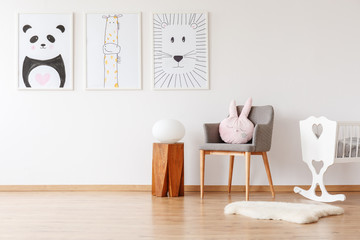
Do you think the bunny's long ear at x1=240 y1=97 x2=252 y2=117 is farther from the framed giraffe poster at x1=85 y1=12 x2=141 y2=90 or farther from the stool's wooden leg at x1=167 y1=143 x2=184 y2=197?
the framed giraffe poster at x1=85 y1=12 x2=141 y2=90

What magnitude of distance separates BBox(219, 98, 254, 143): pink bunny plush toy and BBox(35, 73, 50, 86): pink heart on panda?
5.85 feet

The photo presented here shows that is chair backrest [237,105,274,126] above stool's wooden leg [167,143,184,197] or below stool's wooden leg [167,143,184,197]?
above

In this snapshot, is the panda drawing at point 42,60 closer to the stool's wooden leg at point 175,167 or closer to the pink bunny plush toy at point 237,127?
the stool's wooden leg at point 175,167

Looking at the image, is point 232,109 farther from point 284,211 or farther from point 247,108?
point 284,211

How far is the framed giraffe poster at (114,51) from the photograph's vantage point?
174 inches

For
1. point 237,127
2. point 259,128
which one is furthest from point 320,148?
point 237,127

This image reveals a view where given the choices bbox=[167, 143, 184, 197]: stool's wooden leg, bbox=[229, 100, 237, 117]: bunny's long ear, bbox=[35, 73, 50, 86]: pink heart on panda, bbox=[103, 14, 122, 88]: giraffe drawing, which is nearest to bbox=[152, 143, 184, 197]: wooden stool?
bbox=[167, 143, 184, 197]: stool's wooden leg

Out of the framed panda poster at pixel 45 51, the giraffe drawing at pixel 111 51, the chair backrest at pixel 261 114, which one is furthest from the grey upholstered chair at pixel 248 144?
the framed panda poster at pixel 45 51

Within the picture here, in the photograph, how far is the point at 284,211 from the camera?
2998 millimetres

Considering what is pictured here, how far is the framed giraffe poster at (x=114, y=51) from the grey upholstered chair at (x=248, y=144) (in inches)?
37.2

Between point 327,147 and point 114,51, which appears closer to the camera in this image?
point 327,147

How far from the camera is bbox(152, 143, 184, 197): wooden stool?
156 inches

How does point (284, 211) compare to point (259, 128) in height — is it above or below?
below

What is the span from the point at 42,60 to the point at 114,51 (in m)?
0.72
